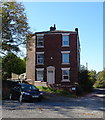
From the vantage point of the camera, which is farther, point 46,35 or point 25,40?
point 46,35

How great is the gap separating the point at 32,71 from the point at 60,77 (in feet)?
15.5

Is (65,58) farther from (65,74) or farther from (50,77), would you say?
(50,77)

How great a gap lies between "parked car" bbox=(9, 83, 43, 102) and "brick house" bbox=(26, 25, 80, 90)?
487 inches

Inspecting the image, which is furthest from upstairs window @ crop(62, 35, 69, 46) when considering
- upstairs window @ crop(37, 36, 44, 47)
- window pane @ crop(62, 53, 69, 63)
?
upstairs window @ crop(37, 36, 44, 47)

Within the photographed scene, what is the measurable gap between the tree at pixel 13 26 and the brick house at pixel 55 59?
25.7 feet

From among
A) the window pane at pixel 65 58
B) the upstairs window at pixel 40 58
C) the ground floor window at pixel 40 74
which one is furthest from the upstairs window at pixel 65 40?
the ground floor window at pixel 40 74

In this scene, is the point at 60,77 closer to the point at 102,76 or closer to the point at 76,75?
the point at 76,75

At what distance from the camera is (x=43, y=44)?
104 ft

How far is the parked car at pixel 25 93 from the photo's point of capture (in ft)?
53.3

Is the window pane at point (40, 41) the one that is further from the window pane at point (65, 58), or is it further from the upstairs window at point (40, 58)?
the window pane at point (65, 58)

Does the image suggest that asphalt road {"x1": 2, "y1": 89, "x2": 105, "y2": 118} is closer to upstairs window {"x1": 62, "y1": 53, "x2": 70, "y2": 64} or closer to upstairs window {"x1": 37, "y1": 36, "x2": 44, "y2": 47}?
upstairs window {"x1": 62, "y1": 53, "x2": 70, "y2": 64}

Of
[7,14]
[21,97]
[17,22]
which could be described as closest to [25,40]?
[17,22]

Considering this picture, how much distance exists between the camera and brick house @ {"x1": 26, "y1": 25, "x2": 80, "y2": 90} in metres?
30.2

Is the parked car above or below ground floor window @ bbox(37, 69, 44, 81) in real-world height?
below
